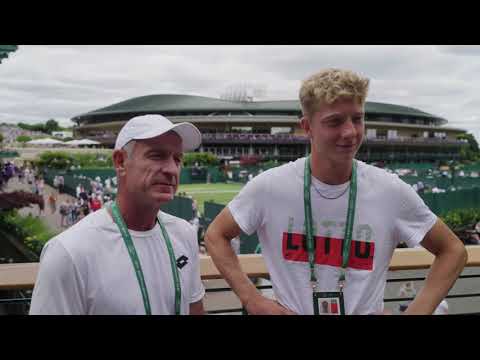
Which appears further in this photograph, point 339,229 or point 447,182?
point 447,182

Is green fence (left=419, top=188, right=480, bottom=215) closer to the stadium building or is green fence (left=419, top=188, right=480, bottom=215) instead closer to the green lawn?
the green lawn

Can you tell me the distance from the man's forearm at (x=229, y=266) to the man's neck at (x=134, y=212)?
0.32m

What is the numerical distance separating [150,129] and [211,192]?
1118 inches

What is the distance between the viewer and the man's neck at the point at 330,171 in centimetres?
197

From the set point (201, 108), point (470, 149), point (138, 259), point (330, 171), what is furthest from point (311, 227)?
point (470, 149)

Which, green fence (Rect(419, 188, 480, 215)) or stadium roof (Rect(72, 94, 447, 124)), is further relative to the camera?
stadium roof (Rect(72, 94, 447, 124))

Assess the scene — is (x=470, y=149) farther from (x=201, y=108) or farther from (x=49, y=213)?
(x=49, y=213)

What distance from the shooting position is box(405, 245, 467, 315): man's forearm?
6.21 feet

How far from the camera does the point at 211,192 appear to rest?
30.1 metres

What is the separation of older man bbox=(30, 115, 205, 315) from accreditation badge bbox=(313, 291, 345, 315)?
48cm

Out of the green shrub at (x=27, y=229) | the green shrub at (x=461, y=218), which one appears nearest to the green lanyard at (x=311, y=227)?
the green shrub at (x=27, y=229)

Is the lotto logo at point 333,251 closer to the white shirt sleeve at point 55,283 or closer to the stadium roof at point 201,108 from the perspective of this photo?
the white shirt sleeve at point 55,283

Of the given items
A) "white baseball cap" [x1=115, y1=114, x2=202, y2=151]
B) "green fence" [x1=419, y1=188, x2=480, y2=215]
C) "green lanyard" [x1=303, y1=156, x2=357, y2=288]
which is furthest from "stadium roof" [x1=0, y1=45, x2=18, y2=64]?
"green fence" [x1=419, y1=188, x2=480, y2=215]

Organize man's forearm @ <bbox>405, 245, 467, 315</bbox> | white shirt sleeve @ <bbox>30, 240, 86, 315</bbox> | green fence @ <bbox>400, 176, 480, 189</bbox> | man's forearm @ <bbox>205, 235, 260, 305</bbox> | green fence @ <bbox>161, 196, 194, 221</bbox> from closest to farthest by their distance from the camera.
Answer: white shirt sleeve @ <bbox>30, 240, 86, 315</bbox> < man's forearm @ <bbox>405, 245, 467, 315</bbox> < man's forearm @ <bbox>205, 235, 260, 305</bbox> < green fence @ <bbox>161, 196, 194, 221</bbox> < green fence @ <bbox>400, 176, 480, 189</bbox>
